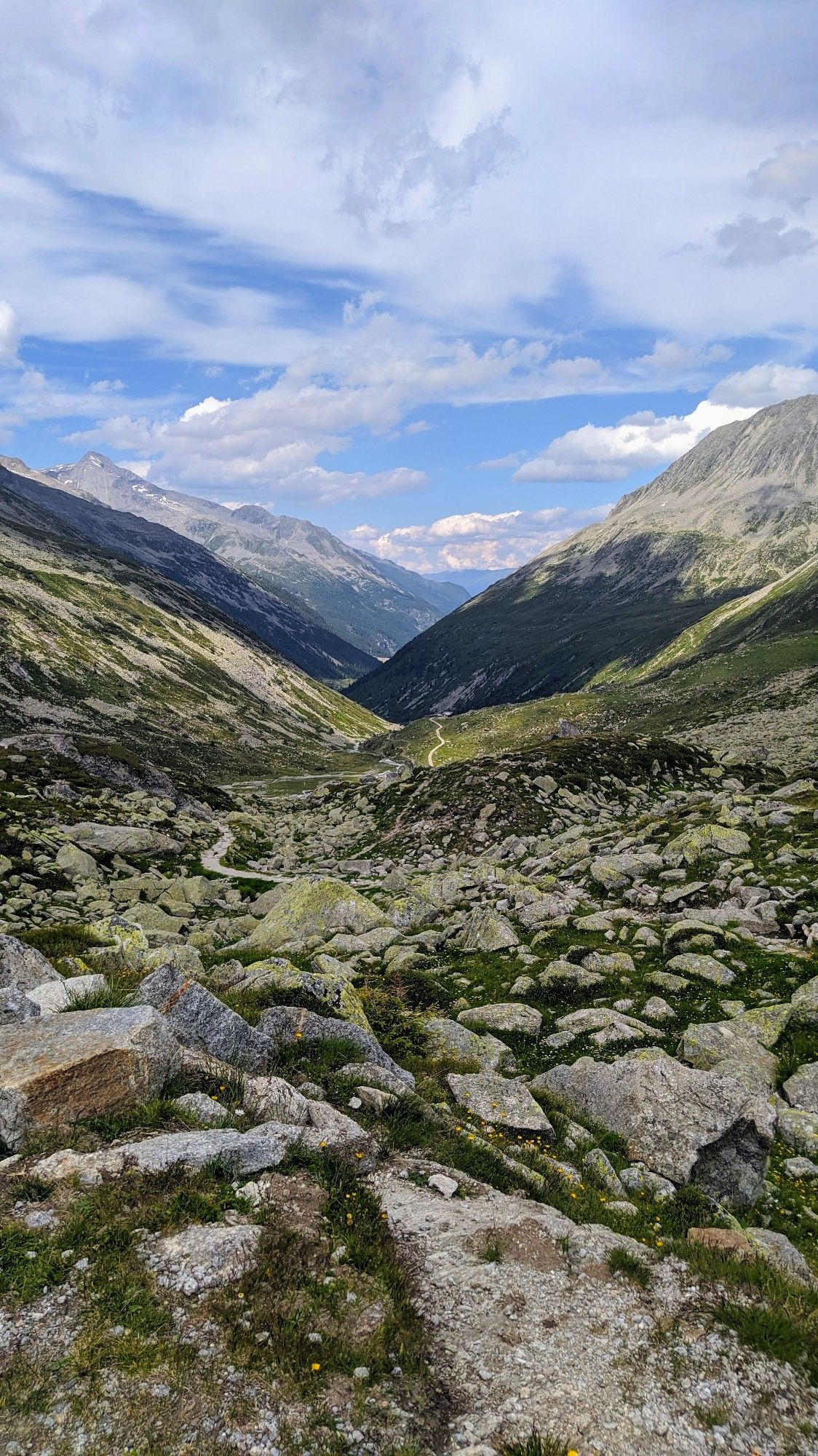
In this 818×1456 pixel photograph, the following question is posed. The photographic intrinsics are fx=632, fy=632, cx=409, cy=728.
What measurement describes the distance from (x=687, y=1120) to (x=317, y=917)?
19.0 meters

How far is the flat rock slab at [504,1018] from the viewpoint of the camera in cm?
1789

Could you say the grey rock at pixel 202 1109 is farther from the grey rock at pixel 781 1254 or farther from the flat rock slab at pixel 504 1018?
the flat rock slab at pixel 504 1018

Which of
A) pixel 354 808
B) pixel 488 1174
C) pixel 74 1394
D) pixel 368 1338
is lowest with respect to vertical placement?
pixel 354 808

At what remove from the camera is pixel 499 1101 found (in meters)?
13.6

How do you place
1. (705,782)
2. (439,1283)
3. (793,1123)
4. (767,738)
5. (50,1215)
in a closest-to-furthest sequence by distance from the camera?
1. (50,1215)
2. (439,1283)
3. (793,1123)
4. (705,782)
5. (767,738)

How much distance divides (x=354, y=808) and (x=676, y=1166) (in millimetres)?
52861

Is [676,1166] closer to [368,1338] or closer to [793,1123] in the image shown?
[793,1123]

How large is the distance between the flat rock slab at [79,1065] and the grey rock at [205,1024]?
1.31 meters

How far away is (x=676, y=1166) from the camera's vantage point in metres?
11.9

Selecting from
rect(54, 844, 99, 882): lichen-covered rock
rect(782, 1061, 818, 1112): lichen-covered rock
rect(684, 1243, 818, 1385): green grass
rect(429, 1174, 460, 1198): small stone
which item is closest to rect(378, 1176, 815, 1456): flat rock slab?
rect(684, 1243, 818, 1385): green grass

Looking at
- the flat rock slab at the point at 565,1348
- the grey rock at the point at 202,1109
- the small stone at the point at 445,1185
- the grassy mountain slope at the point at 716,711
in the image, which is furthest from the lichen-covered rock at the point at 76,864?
the grassy mountain slope at the point at 716,711

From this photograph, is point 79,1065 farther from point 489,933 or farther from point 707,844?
point 707,844

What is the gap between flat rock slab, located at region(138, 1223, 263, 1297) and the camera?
7.53m

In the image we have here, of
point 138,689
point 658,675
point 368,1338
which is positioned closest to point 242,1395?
point 368,1338
